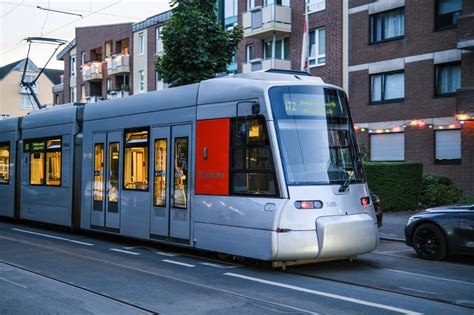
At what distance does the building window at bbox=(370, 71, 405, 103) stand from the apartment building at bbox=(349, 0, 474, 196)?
0.14ft

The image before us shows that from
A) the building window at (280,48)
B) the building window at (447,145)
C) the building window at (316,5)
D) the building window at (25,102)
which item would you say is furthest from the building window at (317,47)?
the building window at (25,102)

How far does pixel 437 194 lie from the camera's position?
22.2 m

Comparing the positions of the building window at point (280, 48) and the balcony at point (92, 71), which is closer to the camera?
the building window at point (280, 48)

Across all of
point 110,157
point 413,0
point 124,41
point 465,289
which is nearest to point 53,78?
point 124,41

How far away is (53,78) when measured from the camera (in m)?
86.1

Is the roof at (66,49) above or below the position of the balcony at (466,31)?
above

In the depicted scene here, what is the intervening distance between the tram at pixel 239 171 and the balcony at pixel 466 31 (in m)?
13.9

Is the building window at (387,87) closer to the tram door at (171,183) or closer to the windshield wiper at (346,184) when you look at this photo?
the tram door at (171,183)

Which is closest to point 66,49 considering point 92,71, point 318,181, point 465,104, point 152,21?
point 92,71

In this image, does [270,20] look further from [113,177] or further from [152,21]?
[113,177]

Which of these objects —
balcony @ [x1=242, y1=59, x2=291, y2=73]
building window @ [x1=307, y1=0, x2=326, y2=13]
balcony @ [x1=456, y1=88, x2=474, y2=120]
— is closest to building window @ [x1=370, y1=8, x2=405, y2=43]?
building window @ [x1=307, y1=0, x2=326, y2=13]

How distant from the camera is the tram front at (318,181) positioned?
30.9 ft

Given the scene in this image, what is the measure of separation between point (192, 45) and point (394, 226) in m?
7.84

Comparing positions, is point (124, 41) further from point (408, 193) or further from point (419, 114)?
point (408, 193)
